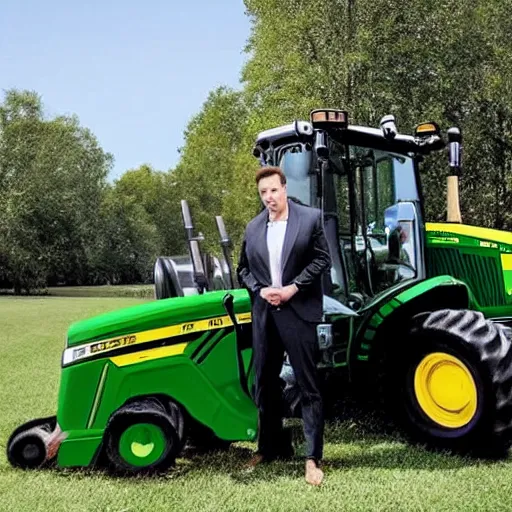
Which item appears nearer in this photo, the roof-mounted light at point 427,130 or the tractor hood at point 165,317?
the tractor hood at point 165,317

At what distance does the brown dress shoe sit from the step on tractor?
539mm

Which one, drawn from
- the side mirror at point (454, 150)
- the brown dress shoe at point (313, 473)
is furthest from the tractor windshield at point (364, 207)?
the brown dress shoe at point (313, 473)

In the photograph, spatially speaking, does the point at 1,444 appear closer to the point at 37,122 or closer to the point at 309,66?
the point at 309,66

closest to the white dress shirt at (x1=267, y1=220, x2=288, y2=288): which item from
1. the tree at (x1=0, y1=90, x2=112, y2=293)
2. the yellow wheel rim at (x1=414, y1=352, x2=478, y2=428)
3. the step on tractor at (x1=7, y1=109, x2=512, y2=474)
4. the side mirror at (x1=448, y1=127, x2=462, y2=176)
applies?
the step on tractor at (x1=7, y1=109, x2=512, y2=474)

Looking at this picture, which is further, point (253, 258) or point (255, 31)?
point (255, 31)

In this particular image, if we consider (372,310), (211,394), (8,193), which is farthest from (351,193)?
(8,193)

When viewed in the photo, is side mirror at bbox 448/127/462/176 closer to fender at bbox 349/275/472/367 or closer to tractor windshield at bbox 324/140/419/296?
tractor windshield at bbox 324/140/419/296

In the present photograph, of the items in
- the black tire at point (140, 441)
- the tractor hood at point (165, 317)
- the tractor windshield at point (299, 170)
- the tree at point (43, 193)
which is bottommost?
the black tire at point (140, 441)

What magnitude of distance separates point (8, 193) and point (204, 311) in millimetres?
44800

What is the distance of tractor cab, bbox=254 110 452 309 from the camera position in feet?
18.1

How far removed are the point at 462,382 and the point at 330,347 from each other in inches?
35.4

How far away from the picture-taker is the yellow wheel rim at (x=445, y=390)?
Result: 5.30 m

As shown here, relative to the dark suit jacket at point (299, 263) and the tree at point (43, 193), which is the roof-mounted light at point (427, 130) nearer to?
the dark suit jacket at point (299, 263)

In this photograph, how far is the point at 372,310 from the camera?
5695mm
